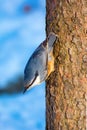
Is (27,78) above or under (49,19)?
under

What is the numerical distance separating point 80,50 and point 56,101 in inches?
6.3

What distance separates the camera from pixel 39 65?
1.12 meters

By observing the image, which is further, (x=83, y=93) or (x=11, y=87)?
(x=11, y=87)

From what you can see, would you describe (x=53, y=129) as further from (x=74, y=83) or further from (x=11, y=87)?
(x=11, y=87)

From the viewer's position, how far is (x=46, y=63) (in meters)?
1.13

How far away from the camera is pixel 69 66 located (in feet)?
3.74

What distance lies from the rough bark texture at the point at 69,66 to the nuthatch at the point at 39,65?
0.10 feet

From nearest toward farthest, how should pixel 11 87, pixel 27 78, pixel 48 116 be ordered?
pixel 27 78 → pixel 48 116 → pixel 11 87

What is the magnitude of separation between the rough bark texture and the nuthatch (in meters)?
0.03

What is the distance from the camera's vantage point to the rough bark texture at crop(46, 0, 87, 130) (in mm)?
1125

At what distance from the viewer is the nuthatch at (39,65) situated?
1.11 meters

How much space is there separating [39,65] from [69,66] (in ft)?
0.27

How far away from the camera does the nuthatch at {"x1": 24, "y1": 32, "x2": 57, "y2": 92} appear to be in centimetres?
111

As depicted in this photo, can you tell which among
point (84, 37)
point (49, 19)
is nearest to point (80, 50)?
point (84, 37)
